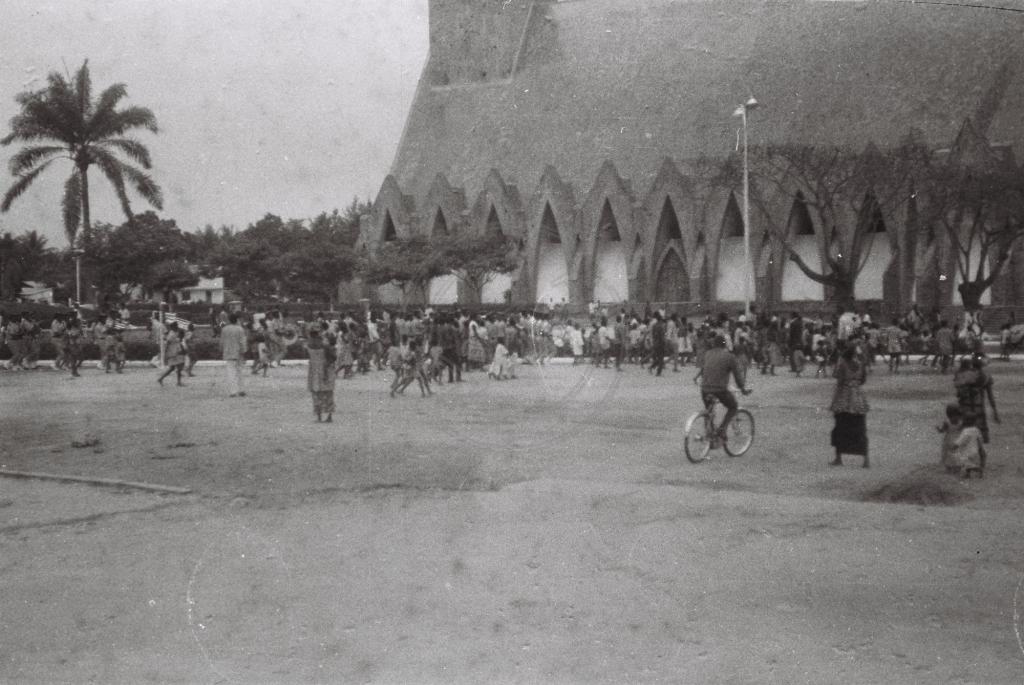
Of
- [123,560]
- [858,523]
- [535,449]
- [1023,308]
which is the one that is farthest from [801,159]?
[123,560]

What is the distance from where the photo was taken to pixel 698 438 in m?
12.1

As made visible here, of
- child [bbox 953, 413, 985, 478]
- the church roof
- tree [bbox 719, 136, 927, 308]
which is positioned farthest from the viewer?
the church roof

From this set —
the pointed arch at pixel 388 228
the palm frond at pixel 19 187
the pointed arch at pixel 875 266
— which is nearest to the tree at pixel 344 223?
the pointed arch at pixel 388 228

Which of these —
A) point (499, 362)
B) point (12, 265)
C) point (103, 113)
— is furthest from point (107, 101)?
point (12, 265)

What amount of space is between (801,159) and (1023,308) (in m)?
14.2

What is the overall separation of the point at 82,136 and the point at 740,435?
611 inches

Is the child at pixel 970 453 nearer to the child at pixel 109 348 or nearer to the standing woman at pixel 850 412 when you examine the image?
the standing woman at pixel 850 412

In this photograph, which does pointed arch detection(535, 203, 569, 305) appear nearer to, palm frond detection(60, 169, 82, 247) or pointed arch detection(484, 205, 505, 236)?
pointed arch detection(484, 205, 505, 236)

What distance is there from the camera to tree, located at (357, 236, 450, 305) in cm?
5031

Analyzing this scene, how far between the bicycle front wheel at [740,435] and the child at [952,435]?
218 cm

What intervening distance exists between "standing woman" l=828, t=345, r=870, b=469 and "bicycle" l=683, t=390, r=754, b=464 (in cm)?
97

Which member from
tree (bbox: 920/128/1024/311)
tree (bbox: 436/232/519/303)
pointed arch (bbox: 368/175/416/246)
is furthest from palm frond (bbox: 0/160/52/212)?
pointed arch (bbox: 368/175/416/246)

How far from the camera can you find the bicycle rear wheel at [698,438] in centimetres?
1181

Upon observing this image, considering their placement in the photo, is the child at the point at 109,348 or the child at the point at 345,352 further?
the child at the point at 109,348
